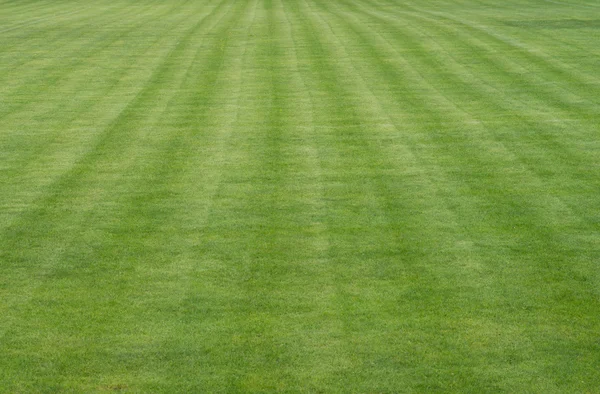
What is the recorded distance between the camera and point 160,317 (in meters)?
9.72

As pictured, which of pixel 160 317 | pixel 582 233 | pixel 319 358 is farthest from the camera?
pixel 582 233

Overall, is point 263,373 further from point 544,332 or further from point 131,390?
point 544,332

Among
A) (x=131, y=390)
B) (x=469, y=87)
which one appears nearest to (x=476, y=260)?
(x=131, y=390)

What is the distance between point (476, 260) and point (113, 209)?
195 inches

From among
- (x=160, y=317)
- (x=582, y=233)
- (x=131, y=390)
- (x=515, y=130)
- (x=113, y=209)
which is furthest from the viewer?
(x=515, y=130)

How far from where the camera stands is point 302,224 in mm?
12586

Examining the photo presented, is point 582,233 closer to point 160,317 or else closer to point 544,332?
point 544,332

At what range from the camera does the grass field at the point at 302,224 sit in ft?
28.9

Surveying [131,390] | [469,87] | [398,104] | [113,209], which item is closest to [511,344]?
[131,390]

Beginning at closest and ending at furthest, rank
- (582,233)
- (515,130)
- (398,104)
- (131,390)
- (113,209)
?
(131,390)
(582,233)
(113,209)
(515,130)
(398,104)

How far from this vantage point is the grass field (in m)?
8.82

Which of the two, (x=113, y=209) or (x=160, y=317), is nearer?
(x=160, y=317)

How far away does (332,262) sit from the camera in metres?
11.2

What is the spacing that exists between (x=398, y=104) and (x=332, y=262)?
949 cm
